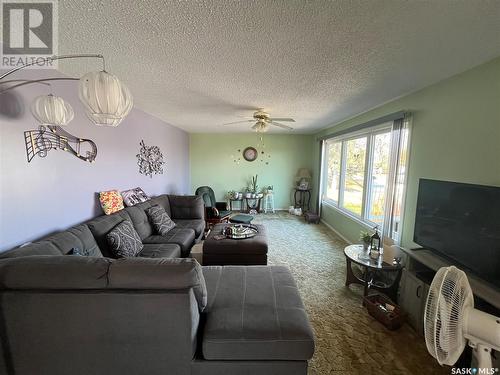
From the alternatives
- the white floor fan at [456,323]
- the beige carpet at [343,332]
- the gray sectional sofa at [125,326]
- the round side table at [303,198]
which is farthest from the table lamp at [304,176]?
the white floor fan at [456,323]

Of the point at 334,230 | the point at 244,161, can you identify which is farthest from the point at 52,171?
the point at 244,161

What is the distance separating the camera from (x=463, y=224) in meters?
1.67

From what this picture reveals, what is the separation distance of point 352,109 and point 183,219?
11.0 feet

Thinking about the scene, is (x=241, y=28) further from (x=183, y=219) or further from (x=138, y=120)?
(x=183, y=219)

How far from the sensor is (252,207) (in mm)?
6273

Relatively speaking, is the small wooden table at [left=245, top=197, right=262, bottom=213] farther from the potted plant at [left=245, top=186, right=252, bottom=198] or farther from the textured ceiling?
the textured ceiling

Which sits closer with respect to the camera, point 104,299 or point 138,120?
point 104,299

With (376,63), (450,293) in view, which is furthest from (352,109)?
(450,293)

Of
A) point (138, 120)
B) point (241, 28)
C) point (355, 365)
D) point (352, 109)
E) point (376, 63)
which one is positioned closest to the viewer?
point (241, 28)

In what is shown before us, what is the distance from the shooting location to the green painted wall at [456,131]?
5.36 ft

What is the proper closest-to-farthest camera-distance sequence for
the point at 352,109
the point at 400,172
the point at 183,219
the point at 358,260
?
the point at 358,260, the point at 400,172, the point at 352,109, the point at 183,219

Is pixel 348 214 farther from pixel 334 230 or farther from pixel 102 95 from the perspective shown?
pixel 102 95

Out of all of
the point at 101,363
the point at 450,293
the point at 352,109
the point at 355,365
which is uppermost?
the point at 352,109

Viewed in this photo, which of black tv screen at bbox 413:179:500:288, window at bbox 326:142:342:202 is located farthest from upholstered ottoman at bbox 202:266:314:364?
window at bbox 326:142:342:202
